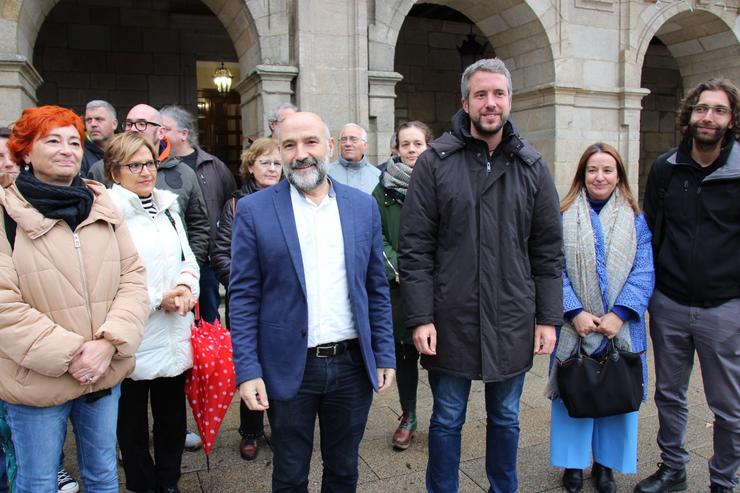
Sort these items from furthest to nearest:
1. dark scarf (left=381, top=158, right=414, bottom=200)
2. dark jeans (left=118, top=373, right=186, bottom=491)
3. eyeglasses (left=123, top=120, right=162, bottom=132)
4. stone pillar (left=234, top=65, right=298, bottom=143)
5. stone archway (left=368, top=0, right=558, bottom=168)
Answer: stone archway (left=368, top=0, right=558, bottom=168)
stone pillar (left=234, top=65, right=298, bottom=143)
eyeglasses (left=123, top=120, right=162, bottom=132)
dark scarf (left=381, top=158, right=414, bottom=200)
dark jeans (left=118, top=373, right=186, bottom=491)

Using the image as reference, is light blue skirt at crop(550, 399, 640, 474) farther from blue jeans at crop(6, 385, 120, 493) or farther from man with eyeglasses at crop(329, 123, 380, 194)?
blue jeans at crop(6, 385, 120, 493)

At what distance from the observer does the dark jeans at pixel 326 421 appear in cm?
227

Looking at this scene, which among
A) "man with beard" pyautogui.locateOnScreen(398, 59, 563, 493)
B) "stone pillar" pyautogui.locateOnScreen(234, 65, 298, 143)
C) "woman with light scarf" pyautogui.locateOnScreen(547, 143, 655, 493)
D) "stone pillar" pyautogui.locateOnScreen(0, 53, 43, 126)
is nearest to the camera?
"man with beard" pyautogui.locateOnScreen(398, 59, 563, 493)

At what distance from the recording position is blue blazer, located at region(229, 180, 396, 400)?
2.21 metres

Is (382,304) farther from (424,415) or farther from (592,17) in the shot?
(592,17)

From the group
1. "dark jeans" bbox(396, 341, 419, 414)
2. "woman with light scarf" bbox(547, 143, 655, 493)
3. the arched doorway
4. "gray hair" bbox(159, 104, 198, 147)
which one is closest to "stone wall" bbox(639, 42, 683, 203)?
the arched doorway

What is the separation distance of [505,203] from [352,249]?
0.74 m

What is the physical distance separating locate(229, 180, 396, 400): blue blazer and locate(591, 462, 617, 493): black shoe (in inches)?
61.3

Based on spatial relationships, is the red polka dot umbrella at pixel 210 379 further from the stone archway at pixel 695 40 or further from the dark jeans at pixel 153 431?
the stone archway at pixel 695 40

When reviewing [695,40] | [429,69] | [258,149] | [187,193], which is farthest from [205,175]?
[695,40]

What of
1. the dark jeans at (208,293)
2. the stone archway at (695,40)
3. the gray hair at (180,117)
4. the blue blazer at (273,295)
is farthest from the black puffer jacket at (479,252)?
the stone archway at (695,40)

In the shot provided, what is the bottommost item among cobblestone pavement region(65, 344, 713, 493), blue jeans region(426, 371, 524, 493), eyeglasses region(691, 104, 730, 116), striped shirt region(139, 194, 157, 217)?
cobblestone pavement region(65, 344, 713, 493)

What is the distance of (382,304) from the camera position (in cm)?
245

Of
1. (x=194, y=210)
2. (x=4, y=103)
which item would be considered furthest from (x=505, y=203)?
(x=4, y=103)
